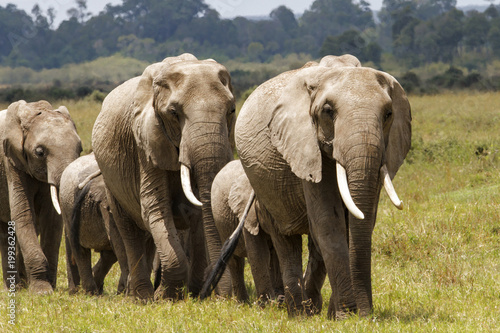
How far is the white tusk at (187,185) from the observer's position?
19.2 feet

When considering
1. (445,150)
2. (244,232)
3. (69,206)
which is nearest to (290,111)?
(244,232)

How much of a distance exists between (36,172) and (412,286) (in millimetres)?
3811

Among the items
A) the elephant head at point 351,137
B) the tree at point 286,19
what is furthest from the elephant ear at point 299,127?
the tree at point 286,19

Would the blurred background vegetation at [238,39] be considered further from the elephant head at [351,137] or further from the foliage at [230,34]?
the elephant head at [351,137]

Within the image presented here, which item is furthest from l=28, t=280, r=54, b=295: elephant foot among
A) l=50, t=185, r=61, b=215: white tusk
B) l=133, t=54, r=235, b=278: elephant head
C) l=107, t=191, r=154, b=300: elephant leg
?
l=133, t=54, r=235, b=278: elephant head

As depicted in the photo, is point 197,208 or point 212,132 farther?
point 197,208

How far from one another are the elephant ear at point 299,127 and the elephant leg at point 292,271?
0.79 meters

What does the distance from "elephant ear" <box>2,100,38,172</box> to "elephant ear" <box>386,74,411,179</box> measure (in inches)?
174

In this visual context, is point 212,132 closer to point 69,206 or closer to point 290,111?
point 290,111

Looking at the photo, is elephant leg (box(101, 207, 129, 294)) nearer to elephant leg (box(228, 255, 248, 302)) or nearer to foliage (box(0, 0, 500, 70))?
elephant leg (box(228, 255, 248, 302))

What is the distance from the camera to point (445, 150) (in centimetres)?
1375

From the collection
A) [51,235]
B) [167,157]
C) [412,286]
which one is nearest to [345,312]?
[412,286]

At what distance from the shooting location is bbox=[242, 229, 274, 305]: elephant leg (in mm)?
6070

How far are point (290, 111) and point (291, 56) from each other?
8095cm
